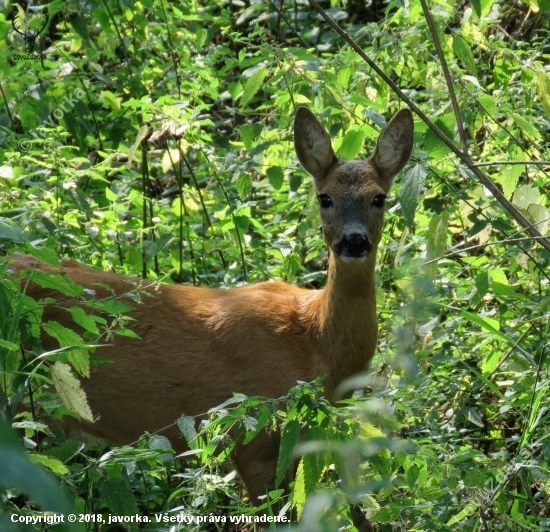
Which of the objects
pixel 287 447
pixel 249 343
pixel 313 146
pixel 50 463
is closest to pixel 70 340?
pixel 50 463

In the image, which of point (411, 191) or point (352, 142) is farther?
point (352, 142)

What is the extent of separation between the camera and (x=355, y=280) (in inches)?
181

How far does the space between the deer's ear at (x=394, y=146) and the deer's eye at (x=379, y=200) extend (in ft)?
0.68

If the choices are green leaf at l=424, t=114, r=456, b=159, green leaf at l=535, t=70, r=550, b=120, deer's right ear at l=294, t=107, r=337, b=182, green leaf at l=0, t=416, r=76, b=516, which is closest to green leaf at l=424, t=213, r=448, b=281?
green leaf at l=424, t=114, r=456, b=159

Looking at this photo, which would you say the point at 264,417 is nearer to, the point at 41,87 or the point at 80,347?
the point at 80,347

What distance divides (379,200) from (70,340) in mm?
2459

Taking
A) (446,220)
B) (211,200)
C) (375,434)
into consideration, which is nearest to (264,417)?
(375,434)

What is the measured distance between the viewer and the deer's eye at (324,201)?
478 cm

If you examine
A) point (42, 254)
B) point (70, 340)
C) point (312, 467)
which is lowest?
point (312, 467)

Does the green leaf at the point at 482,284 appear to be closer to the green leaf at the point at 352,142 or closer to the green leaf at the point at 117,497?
the green leaf at the point at 352,142

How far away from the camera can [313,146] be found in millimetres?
4941

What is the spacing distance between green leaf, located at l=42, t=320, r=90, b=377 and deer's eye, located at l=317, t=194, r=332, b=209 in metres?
2.24

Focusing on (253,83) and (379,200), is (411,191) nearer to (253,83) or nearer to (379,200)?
(379,200)

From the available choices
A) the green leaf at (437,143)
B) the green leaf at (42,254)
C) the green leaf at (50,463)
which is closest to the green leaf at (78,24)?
the green leaf at (437,143)
